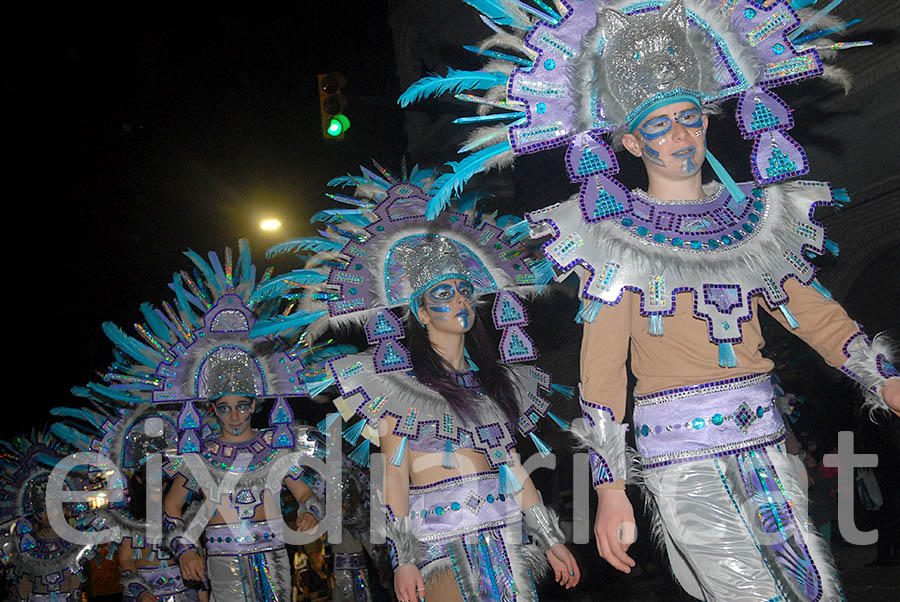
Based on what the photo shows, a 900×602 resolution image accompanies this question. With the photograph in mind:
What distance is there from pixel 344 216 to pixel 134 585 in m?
4.18

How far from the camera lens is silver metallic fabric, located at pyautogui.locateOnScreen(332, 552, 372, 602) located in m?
9.29

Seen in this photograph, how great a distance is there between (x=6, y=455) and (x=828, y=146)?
8.97 metres

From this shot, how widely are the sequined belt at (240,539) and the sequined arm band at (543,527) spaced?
225cm

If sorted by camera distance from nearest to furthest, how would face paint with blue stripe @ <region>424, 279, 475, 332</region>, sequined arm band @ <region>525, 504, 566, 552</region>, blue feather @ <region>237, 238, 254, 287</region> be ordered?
sequined arm band @ <region>525, 504, 566, 552</region>, face paint with blue stripe @ <region>424, 279, 475, 332</region>, blue feather @ <region>237, 238, 254, 287</region>

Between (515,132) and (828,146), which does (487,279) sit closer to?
(515,132)

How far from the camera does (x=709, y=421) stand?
9.19 ft

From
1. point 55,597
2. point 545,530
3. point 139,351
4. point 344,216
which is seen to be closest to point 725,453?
point 545,530

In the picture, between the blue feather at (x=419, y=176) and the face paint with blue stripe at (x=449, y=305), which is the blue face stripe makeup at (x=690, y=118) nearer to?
the face paint with blue stripe at (x=449, y=305)

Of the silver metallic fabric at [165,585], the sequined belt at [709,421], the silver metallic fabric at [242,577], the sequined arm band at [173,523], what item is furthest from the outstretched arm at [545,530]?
the silver metallic fabric at [165,585]

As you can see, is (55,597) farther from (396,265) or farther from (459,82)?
(459,82)

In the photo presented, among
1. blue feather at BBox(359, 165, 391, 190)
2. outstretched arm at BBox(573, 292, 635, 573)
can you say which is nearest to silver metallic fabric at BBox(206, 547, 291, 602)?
blue feather at BBox(359, 165, 391, 190)

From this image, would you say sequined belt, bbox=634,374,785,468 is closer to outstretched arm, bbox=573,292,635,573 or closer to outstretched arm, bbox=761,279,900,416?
outstretched arm, bbox=573,292,635,573

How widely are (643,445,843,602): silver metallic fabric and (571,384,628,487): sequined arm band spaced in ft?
0.44

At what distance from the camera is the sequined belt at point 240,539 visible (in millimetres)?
5722
